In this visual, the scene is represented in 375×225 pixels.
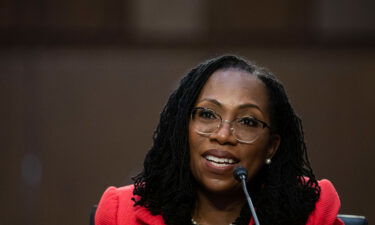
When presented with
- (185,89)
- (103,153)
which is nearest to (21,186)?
(103,153)

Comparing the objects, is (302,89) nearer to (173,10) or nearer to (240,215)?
(173,10)

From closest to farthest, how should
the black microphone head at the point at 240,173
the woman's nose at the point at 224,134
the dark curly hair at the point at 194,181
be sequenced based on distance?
1. the black microphone head at the point at 240,173
2. the woman's nose at the point at 224,134
3. the dark curly hair at the point at 194,181

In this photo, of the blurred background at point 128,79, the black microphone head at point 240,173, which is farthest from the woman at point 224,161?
the blurred background at point 128,79

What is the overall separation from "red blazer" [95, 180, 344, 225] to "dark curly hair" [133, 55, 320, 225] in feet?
0.08

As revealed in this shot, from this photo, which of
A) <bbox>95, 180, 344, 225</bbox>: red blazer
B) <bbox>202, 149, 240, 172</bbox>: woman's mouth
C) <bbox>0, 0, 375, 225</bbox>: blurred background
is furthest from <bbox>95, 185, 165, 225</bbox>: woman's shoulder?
<bbox>0, 0, 375, 225</bbox>: blurred background

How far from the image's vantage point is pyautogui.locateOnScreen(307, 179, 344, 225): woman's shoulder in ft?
8.75

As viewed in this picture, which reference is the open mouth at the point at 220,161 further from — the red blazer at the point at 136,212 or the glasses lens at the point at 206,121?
the red blazer at the point at 136,212

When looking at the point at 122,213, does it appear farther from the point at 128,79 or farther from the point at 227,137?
the point at 128,79

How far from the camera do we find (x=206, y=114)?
2590 millimetres

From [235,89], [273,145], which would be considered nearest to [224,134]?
[235,89]

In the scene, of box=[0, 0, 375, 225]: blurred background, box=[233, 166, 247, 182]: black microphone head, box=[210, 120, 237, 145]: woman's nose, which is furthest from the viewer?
box=[0, 0, 375, 225]: blurred background

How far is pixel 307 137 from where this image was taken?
16.7 feet

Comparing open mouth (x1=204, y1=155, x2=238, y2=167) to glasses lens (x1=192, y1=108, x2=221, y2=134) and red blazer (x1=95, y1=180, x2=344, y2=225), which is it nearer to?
glasses lens (x1=192, y1=108, x2=221, y2=134)

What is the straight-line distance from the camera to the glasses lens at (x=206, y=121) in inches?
101
